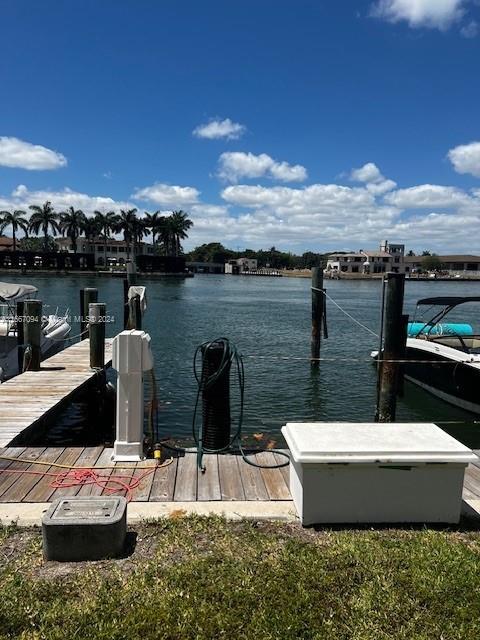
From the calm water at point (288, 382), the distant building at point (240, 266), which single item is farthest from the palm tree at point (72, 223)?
the calm water at point (288, 382)

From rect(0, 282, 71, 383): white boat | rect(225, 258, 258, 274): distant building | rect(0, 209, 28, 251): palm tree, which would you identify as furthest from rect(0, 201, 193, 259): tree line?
rect(0, 282, 71, 383): white boat

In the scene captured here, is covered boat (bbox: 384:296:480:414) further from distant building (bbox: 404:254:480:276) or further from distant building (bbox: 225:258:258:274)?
distant building (bbox: 404:254:480:276)

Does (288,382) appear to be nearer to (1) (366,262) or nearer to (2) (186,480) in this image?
(2) (186,480)

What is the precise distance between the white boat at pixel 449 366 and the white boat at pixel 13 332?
11224mm

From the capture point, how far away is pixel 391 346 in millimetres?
9227

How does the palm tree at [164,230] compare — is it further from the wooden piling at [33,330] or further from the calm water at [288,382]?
the wooden piling at [33,330]

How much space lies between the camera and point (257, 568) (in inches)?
142

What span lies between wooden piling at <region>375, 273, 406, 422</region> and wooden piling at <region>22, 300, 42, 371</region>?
7883 mm

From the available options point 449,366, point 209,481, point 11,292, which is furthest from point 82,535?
point 11,292

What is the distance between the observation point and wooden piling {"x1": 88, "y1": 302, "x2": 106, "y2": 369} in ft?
41.3

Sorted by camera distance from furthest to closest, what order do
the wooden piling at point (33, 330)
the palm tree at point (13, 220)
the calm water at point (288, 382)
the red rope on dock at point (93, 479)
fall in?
the palm tree at point (13, 220) → the calm water at point (288, 382) → the wooden piling at point (33, 330) → the red rope on dock at point (93, 479)

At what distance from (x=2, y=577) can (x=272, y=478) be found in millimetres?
2695

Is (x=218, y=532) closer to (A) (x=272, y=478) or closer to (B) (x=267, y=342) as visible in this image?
(A) (x=272, y=478)

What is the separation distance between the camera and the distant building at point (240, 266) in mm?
192875
